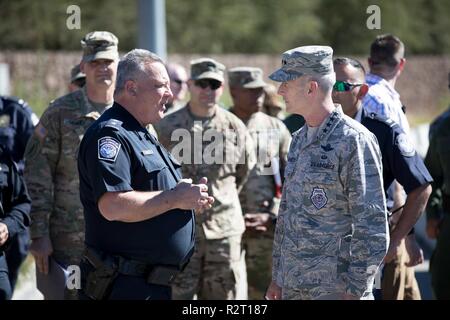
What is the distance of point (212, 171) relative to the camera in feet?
20.4

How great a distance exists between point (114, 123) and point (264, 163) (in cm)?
298

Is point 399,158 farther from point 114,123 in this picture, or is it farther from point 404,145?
point 114,123

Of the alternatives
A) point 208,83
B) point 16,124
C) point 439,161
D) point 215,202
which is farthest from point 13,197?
point 439,161

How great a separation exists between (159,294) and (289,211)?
0.81m

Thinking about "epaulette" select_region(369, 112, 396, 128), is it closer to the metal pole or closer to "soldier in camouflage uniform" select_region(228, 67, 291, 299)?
"soldier in camouflage uniform" select_region(228, 67, 291, 299)

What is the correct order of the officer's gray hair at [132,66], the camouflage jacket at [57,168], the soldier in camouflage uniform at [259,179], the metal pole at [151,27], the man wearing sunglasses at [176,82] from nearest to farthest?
the officer's gray hair at [132,66], the camouflage jacket at [57,168], the soldier in camouflage uniform at [259,179], the man wearing sunglasses at [176,82], the metal pole at [151,27]

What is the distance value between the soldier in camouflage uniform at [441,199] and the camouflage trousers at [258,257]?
1.41 metres

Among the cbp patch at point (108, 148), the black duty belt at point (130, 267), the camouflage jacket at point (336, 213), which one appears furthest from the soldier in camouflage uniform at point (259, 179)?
the cbp patch at point (108, 148)

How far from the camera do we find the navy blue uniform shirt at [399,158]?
4914 millimetres

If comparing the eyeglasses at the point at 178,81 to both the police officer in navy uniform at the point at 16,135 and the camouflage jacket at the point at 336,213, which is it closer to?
the police officer in navy uniform at the point at 16,135

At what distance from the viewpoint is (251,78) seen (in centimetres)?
720

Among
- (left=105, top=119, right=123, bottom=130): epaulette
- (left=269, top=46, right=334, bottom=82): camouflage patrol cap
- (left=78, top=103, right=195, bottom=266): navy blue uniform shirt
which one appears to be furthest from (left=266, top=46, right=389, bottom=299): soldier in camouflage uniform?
(left=105, top=119, right=123, bottom=130): epaulette

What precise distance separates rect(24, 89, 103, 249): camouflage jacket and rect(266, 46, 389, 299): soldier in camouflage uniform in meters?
1.89

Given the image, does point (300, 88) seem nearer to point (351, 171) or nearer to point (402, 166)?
point (351, 171)
